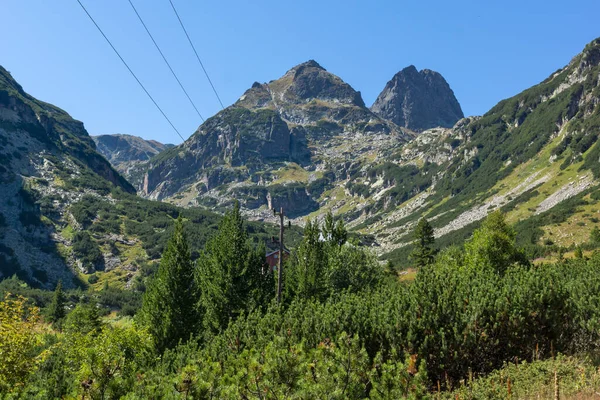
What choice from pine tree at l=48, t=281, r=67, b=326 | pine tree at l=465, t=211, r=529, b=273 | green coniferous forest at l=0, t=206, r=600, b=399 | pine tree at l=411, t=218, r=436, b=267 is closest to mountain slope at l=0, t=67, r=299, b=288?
pine tree at l=411, t=218, r=436, b=267

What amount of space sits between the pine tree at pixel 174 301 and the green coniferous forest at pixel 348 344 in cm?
8

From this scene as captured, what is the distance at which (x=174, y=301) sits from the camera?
98.0 ft

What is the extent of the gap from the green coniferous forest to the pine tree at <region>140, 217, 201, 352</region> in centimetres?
8

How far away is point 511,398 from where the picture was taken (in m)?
10.7

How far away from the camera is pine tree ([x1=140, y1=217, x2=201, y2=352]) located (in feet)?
95.9

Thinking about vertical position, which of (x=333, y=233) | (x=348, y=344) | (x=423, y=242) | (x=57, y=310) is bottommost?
(x=348, y=344)

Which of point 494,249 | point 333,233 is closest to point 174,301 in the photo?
point 333,233

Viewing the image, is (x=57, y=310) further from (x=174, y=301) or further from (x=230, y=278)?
(x=230, y=278)

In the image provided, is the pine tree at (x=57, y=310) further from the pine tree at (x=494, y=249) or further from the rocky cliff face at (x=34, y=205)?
the pine tree at (x=494, y=249)

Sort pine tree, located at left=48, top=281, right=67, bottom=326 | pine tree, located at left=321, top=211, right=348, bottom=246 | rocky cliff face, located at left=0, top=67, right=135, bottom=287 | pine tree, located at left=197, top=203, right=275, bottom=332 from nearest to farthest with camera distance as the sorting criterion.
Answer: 1. pine tree, located at left=197, top=203, right=275, bottom=332
2. pine tree, located at left=321, top=211, right=348, bottom=246
3. pine tree, located at left=48, top=281, right=67, bottom=326
4. rocky cliff face, located at left=0, top=67, right=135, bottom=287

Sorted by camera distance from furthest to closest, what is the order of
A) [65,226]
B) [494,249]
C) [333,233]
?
[65,226], [333,233], [494,249]

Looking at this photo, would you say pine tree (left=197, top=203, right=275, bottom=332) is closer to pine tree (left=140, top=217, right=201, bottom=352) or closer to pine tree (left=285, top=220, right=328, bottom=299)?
pine tree (left=140, top=217, right=201, bottom=352)

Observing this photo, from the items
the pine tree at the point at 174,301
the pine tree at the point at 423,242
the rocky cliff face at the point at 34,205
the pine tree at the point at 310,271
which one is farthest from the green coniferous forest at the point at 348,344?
the rocky cliff face at the point at 34,205

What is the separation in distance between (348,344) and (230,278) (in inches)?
899
